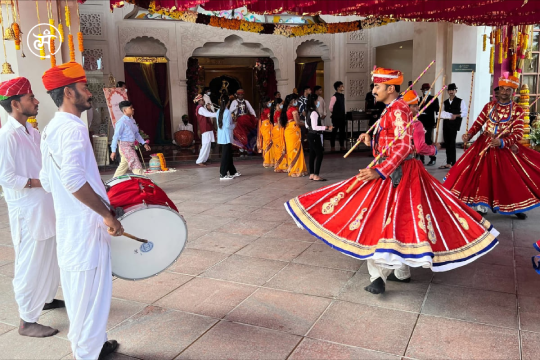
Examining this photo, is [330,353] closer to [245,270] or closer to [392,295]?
[392,295]

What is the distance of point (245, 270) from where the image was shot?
3.60 m

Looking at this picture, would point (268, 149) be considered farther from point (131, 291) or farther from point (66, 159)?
point (66, 159)

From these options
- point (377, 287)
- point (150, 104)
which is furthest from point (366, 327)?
point (150, 104)

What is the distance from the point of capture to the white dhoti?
923 cm

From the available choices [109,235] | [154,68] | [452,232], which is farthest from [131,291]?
[154,68]

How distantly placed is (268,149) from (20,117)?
6542 mm

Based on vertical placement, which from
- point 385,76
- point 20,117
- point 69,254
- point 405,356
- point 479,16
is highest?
point 479,16

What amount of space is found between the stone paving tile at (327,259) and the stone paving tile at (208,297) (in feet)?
2.29

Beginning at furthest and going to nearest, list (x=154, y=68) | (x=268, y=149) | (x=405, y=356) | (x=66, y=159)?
(x=154, y=68), (x=268, y=149), (x=405, y=356), (x=66, y=159)

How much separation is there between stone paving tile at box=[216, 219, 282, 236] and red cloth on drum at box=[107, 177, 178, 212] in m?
2.11

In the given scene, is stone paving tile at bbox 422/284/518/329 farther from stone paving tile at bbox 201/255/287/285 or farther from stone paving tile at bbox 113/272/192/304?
stone paving tile at bbox 113/272/192/304

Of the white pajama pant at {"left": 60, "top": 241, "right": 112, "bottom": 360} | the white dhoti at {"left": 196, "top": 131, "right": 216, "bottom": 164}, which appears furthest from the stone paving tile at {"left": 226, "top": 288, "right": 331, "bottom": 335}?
the white dhoti at {"left": 196, "top": 131, "right": 216, "bottom": 164}

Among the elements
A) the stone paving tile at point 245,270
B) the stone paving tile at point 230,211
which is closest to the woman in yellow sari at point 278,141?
the stone paving tile at point 230,211

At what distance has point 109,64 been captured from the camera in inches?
450
